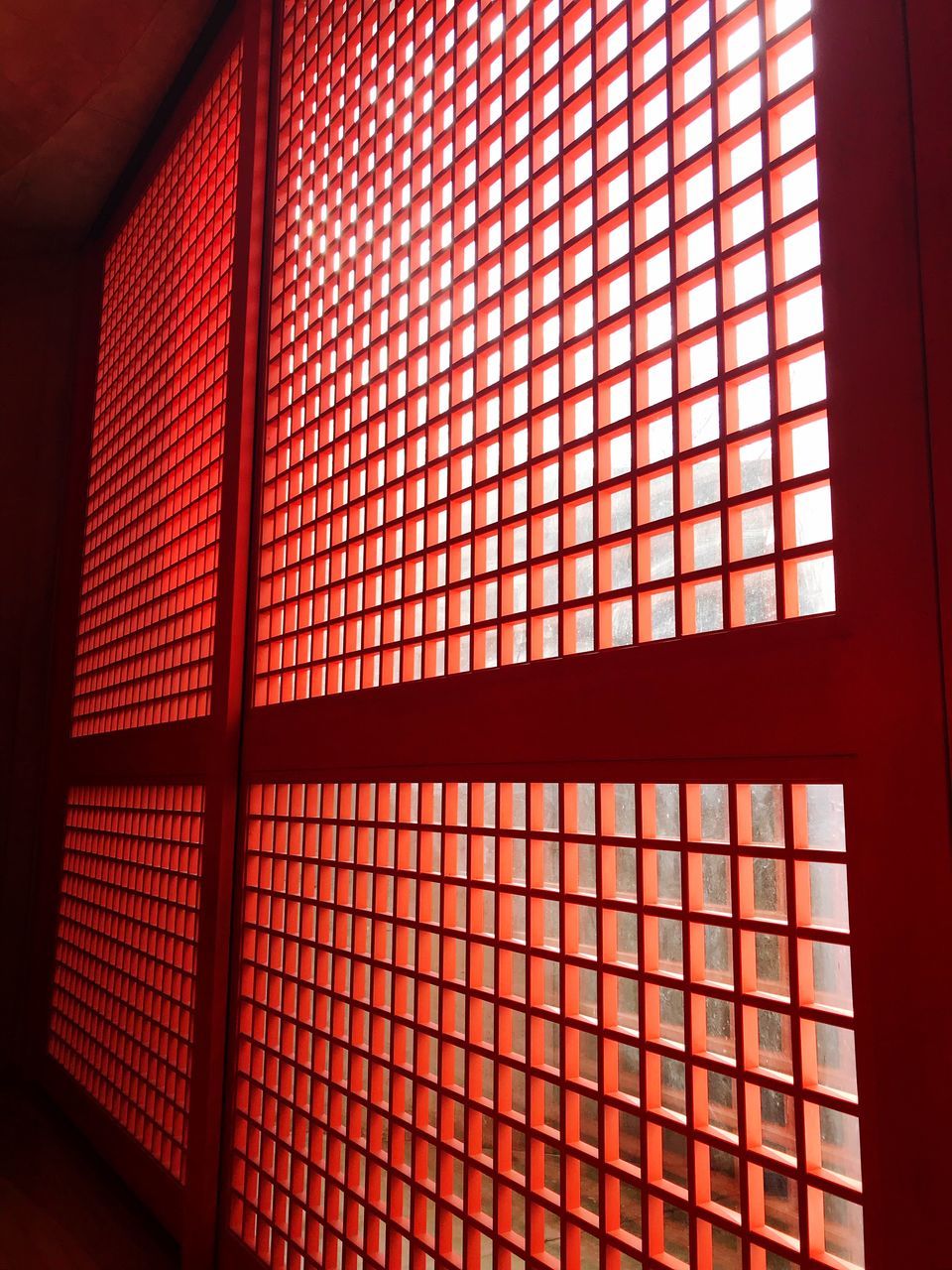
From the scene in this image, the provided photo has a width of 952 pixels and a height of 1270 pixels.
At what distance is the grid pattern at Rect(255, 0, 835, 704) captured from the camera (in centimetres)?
133

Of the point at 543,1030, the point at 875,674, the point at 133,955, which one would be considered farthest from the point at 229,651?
the point at 875,674

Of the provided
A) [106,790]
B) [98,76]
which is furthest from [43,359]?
[106,790]

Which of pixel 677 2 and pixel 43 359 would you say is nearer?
pixel 677 2

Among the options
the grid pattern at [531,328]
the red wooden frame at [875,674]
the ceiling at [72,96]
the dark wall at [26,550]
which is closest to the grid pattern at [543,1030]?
the red wooden frame at [875,674]

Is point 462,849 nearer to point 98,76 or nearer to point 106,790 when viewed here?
point 106,790

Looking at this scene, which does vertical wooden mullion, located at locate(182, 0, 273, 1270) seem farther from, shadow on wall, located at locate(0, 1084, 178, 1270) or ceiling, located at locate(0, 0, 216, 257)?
ceiling, located at locate(0, 0, 216, 257)

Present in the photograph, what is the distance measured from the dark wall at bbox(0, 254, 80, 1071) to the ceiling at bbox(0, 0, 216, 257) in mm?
251

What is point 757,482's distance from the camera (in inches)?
97.8

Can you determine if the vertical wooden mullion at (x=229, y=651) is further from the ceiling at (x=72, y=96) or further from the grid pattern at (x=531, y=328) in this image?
the ceiling at (x=72, y=96)

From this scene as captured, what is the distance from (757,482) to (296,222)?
136 cm

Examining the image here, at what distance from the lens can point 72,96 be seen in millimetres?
3340

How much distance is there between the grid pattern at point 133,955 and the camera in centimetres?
276

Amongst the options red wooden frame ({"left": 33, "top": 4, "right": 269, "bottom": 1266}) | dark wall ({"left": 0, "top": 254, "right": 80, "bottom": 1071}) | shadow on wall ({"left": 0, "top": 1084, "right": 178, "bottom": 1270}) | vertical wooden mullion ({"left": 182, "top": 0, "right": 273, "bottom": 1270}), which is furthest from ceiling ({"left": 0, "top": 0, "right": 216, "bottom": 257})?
shadow on wall ({"left": 0, "top": 1084, "right": 178, "bottom": 1270})

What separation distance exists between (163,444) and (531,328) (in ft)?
6.70
